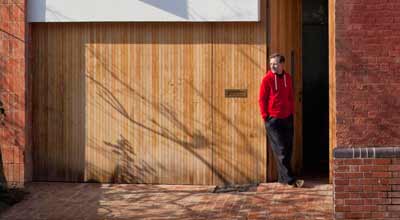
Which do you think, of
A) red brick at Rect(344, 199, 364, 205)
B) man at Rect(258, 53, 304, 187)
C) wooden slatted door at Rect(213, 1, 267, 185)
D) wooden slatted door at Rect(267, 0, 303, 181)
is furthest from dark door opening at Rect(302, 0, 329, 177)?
red brick at Rect(344, 199, 364, 205)

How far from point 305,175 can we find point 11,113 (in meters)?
4.46

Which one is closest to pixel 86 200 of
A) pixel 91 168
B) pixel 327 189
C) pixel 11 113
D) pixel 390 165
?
pixel 91 168

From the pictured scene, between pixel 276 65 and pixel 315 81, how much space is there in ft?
7.76

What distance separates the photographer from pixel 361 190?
32.0 ft

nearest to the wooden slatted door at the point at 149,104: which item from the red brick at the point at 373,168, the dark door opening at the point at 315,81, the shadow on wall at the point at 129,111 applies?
the shadow on wall at the point at 129,111

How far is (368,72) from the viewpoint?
10406mm

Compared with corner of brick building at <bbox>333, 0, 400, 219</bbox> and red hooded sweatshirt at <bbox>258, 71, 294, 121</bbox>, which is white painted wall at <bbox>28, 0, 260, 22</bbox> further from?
corner of brick building at <bbox>333, 0, 400, 219</bbox>

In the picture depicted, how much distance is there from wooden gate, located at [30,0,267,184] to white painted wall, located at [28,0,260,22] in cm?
19

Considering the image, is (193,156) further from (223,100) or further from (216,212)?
(216,212)

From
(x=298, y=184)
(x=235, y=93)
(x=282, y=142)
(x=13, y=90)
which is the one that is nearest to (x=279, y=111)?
(x=282, y=142)

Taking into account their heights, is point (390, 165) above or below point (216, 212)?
above

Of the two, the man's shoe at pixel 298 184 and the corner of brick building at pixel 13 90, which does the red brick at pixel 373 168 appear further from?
the corner of brick building at pixel 13 90

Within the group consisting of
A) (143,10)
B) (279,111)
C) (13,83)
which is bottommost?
(279,111)

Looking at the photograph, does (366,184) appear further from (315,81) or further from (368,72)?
(315,81)
